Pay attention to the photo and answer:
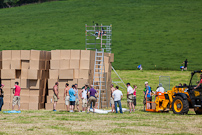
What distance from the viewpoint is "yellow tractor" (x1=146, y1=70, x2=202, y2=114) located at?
2059 centimetres

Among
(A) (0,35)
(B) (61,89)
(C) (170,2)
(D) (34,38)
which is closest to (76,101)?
(B) (61,89)

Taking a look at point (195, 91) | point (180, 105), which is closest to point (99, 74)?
point (180, 105)

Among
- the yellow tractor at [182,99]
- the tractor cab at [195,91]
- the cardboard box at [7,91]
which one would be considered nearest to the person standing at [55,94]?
the cardboard box at [7,91]

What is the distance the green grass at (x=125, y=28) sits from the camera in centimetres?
5234

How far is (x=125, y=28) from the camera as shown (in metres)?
67.6

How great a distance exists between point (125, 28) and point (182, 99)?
47642 millimetres

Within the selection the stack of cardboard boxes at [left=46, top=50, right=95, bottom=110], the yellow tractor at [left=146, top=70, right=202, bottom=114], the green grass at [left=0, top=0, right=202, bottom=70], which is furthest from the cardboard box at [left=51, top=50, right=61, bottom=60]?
the green grass at [left=0, top=0, right=202, bottom=70]

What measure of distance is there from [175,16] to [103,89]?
48.2 m

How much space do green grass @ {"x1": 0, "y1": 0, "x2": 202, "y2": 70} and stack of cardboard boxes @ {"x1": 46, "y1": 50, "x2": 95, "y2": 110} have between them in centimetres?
2276

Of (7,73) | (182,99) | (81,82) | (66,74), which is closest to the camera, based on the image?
(182,99)

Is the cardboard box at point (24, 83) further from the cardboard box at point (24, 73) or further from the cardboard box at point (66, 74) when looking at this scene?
the cardboard box at point (66, 74)

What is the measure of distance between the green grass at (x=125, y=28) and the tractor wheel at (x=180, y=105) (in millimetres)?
25065

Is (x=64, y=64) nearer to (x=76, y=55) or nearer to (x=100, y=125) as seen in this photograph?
(x=76, y=55)

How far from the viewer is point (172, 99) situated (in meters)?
21.9
